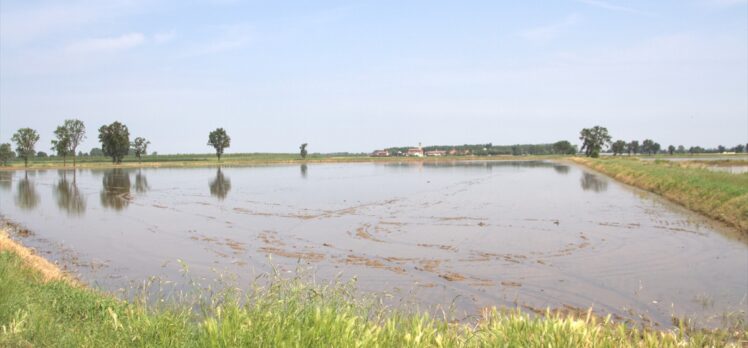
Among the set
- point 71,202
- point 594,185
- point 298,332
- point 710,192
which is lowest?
point 71,202

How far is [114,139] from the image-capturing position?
94250 millimetres

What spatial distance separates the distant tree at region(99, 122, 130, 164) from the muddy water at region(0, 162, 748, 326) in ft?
242

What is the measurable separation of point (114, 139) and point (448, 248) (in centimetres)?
9382

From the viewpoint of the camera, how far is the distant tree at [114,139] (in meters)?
94.8

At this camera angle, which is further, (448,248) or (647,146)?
(647,146)

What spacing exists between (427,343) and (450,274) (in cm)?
686

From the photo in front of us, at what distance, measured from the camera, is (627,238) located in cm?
1562

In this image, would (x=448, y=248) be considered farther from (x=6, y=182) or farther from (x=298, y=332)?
(x=6, y=182)

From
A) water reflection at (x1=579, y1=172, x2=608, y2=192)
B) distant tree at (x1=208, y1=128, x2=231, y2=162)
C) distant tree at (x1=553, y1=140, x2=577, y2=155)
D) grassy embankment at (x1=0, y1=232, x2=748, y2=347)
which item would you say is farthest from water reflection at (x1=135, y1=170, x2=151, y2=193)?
distant tree at (x1=553, y1=140, x2=577, y2=155)

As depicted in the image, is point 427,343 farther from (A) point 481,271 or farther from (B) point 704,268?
(B) point 704,268

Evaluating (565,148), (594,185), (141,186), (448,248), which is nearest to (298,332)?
(448,248)

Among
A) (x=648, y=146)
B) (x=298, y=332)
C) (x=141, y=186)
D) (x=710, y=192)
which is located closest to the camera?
(x=298, y=332)

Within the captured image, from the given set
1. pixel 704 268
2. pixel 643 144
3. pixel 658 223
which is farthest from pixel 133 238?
pixel 643 144

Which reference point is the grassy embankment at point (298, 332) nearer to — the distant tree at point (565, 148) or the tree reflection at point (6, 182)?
the tree reflection at point (6, 182)
